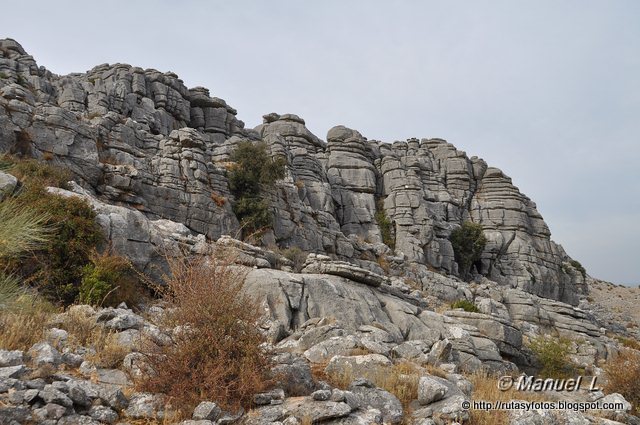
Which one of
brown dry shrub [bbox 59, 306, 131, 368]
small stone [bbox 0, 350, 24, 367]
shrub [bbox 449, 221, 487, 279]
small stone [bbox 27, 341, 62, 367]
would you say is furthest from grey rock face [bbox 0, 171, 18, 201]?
shrub [bbox 449, 221, 487, 279]

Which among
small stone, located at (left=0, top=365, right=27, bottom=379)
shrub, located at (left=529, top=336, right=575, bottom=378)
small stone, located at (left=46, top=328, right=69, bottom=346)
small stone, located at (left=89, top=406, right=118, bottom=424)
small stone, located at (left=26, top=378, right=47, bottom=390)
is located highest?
shrub, located at (left=529, top=336, right=575, bottom=378)

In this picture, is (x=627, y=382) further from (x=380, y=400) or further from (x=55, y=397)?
(x=55, y=397)

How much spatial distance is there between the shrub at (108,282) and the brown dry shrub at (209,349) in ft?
19.2

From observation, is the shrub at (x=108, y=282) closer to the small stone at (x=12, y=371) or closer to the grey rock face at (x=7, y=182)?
the grey rock face at (x=7, y=182)

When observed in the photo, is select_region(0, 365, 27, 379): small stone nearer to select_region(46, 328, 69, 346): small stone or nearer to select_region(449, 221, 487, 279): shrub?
select_region(46, 328, 69, 346): small stone

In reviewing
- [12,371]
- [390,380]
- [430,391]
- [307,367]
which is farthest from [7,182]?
[430,391]

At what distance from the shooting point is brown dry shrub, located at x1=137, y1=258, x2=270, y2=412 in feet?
22.5

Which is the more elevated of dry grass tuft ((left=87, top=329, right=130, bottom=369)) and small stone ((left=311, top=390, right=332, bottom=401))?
small stone ((left=311, top=390, right=332, bottom=401))

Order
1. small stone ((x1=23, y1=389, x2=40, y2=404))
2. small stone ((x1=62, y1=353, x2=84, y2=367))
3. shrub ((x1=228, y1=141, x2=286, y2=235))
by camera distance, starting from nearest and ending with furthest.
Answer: small stone ((x1=23, y1=389, x2=40, y2=404)) → small stone ((x1=62, y1=353, x2=84, y2=367)) → shrub ((x1=228, y1=141, x2=286, y2=235))

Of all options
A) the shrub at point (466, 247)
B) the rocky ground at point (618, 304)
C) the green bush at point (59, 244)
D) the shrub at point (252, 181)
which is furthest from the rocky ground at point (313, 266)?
the shrub at point (466, 247)

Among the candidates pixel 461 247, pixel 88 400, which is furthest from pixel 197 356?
pixel 461 247

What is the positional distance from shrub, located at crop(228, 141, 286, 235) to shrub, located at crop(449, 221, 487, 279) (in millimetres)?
25009

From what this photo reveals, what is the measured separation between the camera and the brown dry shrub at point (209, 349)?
22.5 ft

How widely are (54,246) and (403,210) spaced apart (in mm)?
42899
